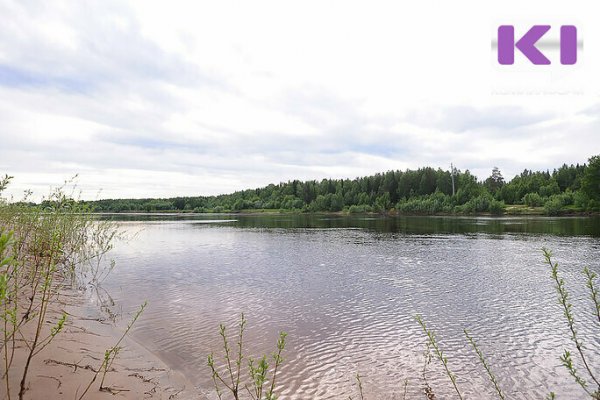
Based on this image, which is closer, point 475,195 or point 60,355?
point 60,355

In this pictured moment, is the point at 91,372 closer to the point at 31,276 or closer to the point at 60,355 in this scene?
the point at 60,355

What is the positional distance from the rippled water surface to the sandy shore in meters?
0.66

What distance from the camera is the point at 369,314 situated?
16281mm

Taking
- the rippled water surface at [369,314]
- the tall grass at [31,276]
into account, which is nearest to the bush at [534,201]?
the rippled water surface at [369,314]

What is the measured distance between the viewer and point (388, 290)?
20.8 m

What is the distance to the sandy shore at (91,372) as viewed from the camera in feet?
23.8

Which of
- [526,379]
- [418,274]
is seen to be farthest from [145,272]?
[526,379]

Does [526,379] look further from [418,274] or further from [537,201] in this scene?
[537,201]

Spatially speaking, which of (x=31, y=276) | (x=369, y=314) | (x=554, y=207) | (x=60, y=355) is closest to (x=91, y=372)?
A: (x=60, y=355)

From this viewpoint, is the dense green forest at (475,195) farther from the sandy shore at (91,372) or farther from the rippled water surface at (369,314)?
the sandy shore at (91,372)

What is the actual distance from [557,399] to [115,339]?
12.9 meters

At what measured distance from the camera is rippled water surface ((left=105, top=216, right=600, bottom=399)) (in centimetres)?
1033

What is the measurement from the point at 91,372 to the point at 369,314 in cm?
1127

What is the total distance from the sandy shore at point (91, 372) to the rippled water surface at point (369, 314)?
66cm
